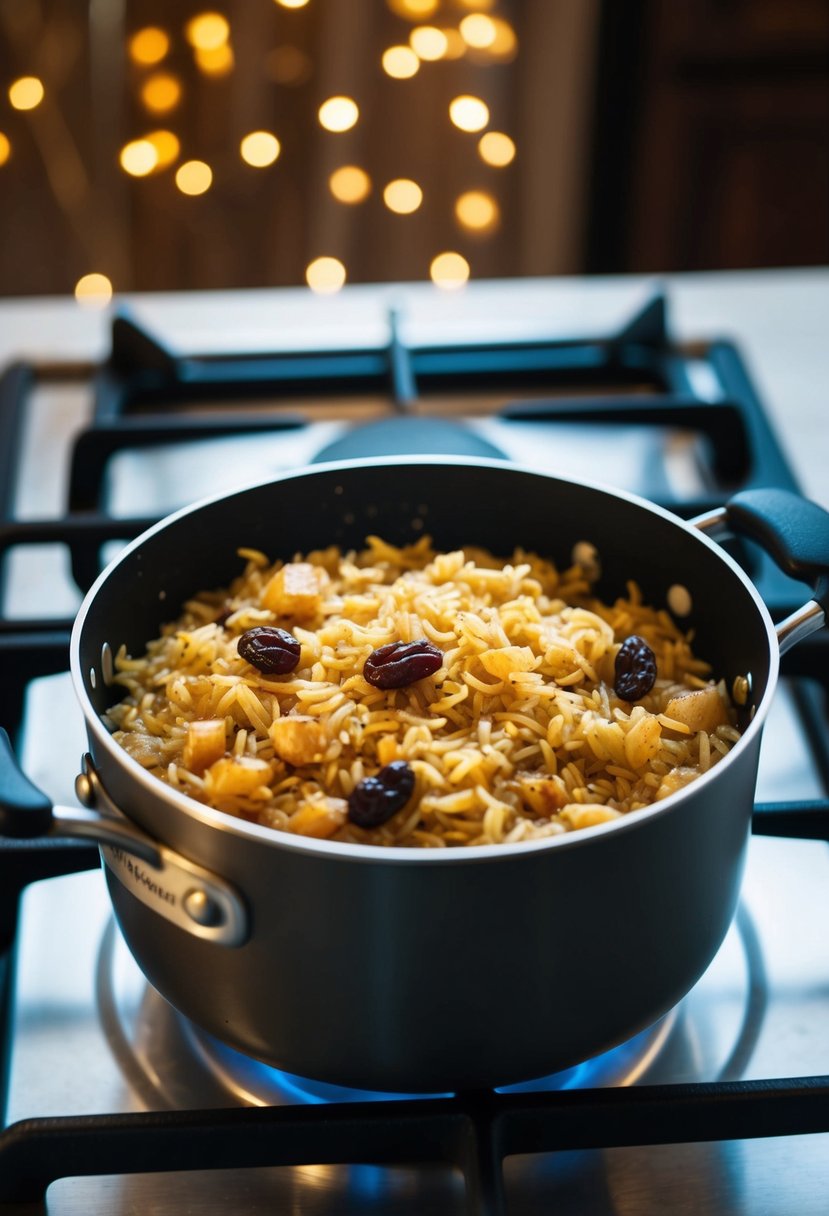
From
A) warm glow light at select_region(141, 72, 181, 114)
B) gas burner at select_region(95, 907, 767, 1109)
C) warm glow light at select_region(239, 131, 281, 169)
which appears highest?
warm glow light at select_region(141, 72, 181, 114)

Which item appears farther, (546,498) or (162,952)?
(546,498)

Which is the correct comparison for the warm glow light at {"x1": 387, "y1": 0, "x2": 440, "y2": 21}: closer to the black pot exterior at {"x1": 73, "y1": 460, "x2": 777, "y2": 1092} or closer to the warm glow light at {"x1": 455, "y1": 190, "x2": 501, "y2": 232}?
the warm glow light at {"x1": 455, "y1": 190, "x2": 501, "y2": 232}

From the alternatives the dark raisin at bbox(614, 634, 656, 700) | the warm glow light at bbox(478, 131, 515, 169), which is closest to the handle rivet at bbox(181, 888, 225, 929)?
the dark raisin at bbox(614, 634, 656, 700)

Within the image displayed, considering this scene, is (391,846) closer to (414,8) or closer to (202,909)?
(202,909)

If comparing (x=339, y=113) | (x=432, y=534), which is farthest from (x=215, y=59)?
(x=432, y=534)

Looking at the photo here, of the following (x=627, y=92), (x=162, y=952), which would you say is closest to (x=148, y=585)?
(x=162, y=952)

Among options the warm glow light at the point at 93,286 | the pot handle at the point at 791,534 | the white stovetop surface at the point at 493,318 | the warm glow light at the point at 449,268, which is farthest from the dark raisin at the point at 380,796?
the warm glow light at the point at 449,268

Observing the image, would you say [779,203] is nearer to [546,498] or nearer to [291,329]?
[291,329]
